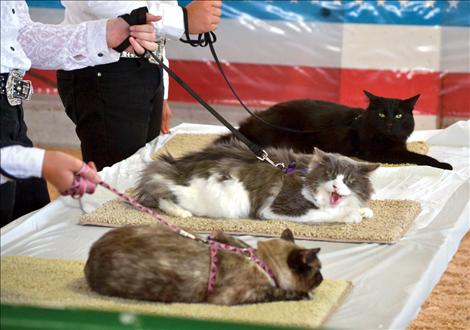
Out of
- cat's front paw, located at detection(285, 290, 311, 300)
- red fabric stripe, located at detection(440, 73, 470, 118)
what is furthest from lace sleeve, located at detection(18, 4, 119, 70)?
red fabric stripe, located at detection(440, 73, 470, 118)

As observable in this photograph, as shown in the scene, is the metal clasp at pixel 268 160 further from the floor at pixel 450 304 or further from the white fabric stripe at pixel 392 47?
the white fabric stripe at pixel 392 47

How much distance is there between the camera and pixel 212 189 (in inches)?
89.2

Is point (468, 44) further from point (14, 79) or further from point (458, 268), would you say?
point (14, 79)

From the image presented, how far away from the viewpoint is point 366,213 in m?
2.21

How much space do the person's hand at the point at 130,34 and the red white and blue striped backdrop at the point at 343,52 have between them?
9.60 ft

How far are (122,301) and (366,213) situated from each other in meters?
0.94


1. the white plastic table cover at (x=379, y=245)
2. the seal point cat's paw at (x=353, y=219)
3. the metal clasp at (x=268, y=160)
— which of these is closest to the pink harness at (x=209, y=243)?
the white plastic table cover at (x=379, y=245)

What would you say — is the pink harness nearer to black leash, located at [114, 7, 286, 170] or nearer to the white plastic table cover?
the white plastic table cover

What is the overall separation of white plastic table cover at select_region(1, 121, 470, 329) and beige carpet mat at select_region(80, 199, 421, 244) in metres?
0.02

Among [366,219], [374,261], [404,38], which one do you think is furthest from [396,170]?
[404,38]

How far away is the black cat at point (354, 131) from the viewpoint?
3.13 metres

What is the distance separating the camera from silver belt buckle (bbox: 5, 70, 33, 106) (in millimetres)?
1741

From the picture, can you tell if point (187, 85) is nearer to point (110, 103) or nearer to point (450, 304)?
point (110, 103)

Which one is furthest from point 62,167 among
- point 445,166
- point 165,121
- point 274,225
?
point 165,121
